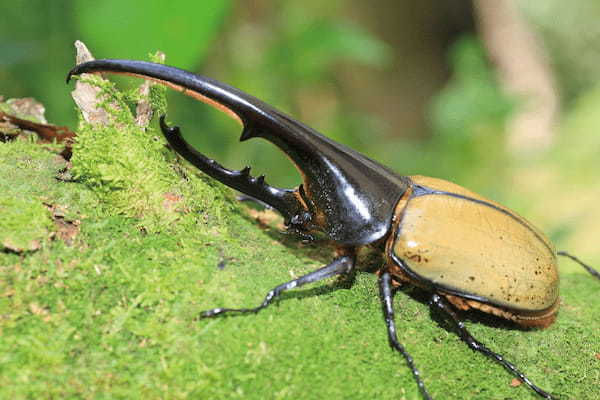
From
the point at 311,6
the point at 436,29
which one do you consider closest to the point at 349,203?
the point at 311,6

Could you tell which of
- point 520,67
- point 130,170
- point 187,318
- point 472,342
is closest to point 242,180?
point 130,170

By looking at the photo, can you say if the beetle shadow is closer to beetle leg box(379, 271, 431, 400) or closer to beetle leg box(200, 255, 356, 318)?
beetle leg box(200, 255, 356, 318)

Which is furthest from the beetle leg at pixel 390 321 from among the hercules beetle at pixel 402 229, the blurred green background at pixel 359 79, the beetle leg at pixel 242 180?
the blurred green background at pixel 359 79

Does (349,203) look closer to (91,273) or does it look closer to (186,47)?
(91,273)

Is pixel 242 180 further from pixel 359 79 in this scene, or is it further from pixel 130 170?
pixel 359 79

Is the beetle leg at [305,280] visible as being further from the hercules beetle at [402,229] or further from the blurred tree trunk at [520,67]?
the blurred tree trunk at [520,67]
